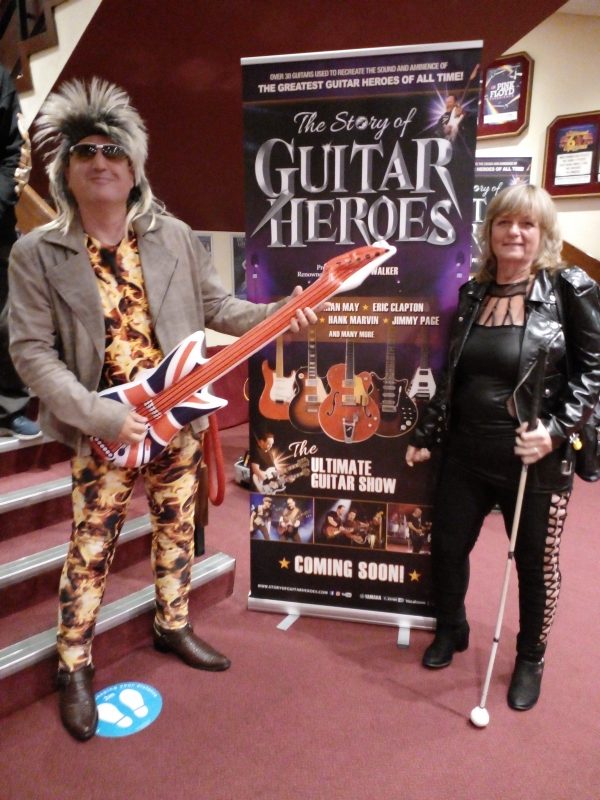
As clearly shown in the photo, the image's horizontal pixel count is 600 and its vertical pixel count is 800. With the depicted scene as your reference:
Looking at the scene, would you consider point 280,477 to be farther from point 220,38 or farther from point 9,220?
point 220,38

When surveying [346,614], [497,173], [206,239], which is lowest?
[346,614]

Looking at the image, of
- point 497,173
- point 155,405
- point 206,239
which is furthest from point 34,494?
point 497,173

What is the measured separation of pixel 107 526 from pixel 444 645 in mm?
1245

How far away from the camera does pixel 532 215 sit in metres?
1.62

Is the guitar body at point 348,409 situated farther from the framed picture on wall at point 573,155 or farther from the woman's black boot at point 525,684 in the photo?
the framed picture on wall at point 573,155

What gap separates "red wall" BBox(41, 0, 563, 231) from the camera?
252 cm

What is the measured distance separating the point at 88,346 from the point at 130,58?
6.92 feet

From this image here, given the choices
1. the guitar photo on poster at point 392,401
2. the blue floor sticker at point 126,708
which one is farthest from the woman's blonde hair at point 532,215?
the blue floor sticker at point 126,708

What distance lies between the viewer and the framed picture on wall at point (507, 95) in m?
5.18

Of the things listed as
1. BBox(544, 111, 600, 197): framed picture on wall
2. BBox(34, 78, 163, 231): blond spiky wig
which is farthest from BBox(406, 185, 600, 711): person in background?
BBox(544, 111, 600, 197): framed picture on wall

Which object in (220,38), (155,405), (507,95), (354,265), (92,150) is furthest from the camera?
(507,95)

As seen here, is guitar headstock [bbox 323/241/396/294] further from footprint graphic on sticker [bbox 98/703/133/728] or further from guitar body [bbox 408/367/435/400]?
footprint graphic on sticker [bbox 98/703/133/728]

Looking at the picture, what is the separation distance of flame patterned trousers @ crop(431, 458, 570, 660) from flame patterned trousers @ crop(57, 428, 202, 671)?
32.9 inches

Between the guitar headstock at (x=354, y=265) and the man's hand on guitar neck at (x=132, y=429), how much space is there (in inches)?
26.4
